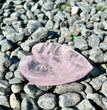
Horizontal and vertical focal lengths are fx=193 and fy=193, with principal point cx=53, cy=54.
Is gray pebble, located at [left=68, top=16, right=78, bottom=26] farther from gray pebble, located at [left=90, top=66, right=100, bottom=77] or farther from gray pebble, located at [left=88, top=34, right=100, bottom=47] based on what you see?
gray pebble, located at [left=90, top=66, right=100, bottom=77]

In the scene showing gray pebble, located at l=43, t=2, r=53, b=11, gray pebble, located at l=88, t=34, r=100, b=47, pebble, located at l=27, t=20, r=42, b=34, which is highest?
gray pebble, located at l=43, t=2, r=53, b=11

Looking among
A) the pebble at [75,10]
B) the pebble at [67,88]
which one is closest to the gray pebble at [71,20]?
the pebble at [75,10]

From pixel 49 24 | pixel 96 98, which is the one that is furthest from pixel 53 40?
pixel 96 98

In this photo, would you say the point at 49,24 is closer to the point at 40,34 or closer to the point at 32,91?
the point at 40,34

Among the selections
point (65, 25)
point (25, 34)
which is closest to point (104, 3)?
point (65, 25)

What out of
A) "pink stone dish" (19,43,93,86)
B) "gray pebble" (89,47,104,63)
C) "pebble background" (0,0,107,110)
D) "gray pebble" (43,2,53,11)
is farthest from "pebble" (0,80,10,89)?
"gray pebble" (43,2,53,11)

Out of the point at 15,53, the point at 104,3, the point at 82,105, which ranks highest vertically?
the point at 104,3

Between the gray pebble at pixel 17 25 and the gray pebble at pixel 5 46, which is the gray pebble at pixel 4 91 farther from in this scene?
the gray pebble at pixel 17 25

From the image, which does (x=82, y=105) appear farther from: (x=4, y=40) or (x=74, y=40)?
(x=4, y=40)
